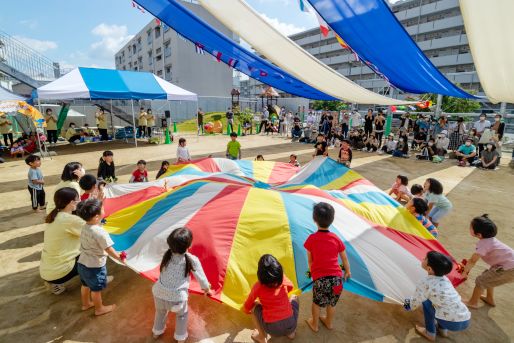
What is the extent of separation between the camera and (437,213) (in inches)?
156

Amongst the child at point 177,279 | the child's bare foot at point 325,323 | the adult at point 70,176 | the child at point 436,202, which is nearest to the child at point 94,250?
the child at point 177,279

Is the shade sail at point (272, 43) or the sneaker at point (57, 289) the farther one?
the shade sail at point (272, 43)

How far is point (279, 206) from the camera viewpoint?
306 centimetres

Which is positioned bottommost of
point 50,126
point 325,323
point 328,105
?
point 325,323

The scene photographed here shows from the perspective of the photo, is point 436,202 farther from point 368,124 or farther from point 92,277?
point 368,124

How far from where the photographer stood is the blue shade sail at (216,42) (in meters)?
4.99

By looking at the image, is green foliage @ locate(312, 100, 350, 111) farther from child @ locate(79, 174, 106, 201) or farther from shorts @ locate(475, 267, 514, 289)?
child @ locate(79, 174, 106, 201)

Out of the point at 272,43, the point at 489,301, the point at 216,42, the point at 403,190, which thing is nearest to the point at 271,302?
the point at 489,301

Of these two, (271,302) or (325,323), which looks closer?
(271,302)

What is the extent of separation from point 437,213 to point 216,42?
5.01 metres

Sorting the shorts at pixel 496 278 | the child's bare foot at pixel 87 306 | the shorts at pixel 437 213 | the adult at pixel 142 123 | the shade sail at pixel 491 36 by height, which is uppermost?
the shade sail at pixel 491 36

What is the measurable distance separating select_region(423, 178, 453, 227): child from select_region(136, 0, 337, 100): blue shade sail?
3873 mm

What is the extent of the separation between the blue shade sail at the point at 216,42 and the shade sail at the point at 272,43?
512mm

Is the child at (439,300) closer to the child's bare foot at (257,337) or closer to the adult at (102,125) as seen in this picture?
the child's bare foot at (257,337)
